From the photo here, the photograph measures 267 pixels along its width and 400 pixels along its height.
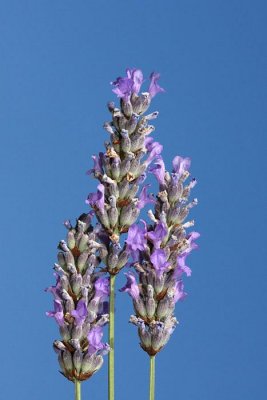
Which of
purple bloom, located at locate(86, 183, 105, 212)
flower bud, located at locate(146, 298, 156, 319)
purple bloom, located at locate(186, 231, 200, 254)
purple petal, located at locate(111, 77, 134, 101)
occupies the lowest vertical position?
flower bud, located at locate(146, 298, 156, 319)

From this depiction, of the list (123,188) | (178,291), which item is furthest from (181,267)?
(123,188)

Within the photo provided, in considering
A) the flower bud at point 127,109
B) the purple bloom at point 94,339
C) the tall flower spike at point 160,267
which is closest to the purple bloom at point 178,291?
the tall flower spike at point 160,267

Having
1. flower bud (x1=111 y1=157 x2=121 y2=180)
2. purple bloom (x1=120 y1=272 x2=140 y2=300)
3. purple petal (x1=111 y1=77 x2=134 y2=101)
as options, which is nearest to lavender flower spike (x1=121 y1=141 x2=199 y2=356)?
purple bloom (x1=120 y1=272 x2=140 y2=300)

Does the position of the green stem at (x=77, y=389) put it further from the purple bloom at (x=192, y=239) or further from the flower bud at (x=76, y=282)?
the purple bloom at (x=192, y=239)

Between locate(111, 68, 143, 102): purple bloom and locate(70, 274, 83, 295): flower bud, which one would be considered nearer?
locate(70, 274, 83, 295): flower bud

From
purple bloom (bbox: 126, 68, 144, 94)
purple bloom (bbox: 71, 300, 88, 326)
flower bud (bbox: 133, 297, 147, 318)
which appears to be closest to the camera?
purple bloom (bbox: 71, 300, 88, 326)

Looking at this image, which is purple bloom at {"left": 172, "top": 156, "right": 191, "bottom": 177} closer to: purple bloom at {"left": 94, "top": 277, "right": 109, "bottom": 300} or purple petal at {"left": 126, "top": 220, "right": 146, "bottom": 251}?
purple petal at {"left": 126, "top": 220, "right": 146, "bottom": 251}

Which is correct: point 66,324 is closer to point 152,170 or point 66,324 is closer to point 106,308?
point 106,308
